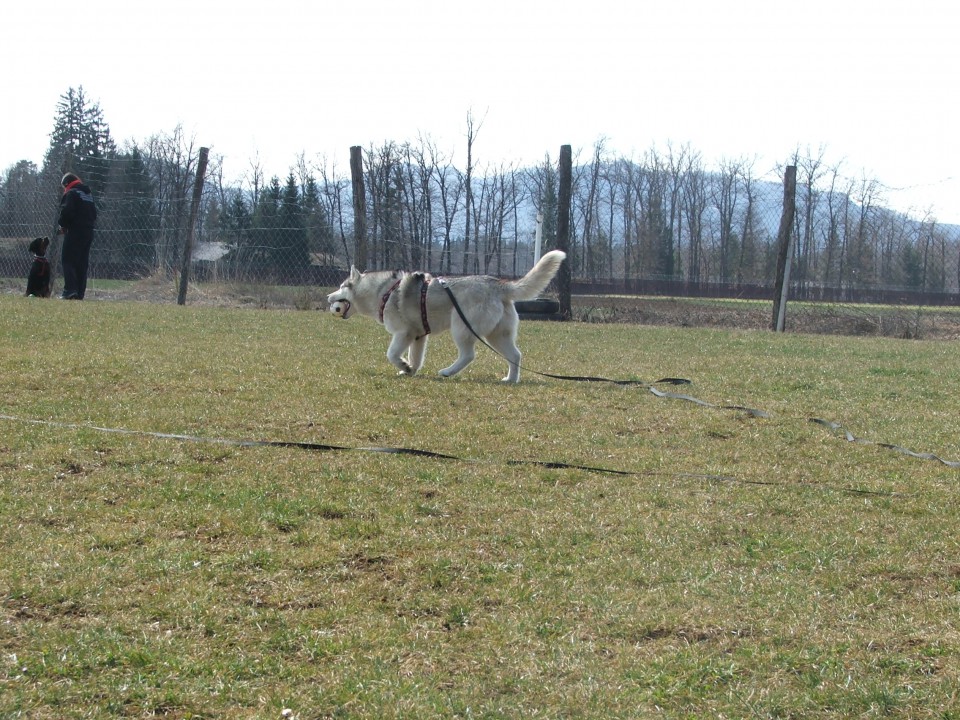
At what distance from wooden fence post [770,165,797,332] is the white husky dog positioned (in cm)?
1098

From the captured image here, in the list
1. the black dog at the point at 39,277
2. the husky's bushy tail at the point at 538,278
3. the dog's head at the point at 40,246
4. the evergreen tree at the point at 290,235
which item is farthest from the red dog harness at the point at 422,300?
the dog's head at the point at 40,246

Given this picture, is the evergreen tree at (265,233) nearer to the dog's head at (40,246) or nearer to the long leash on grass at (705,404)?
the dog's head at (40,246)

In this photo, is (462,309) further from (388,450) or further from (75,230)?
(75,230)

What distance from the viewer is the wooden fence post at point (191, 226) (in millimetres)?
18984

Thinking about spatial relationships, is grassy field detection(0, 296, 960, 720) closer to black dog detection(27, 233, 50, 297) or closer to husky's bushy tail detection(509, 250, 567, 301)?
husky's bushy tail detection(509, 250, 567, 301)

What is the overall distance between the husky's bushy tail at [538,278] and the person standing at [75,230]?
11249 mm

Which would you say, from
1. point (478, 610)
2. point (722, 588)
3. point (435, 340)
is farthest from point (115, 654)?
point (435, 340)

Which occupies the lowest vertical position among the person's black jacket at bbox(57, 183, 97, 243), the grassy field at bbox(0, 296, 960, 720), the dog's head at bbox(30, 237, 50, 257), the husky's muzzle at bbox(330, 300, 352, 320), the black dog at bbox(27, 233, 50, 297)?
the grassy field at bbox(0, 296, 960, 720)

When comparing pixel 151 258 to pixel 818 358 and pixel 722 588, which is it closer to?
pixel 818 358

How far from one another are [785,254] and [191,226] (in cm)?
1261

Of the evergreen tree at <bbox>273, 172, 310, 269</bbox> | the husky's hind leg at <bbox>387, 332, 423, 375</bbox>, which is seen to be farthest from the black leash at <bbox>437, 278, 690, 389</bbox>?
the evergreen tree at <bbox>273, 172, 310, 269</bbox>

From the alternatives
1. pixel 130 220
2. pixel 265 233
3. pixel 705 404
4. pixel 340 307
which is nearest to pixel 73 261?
pixel 130 220

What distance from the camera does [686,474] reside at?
532 centimetres

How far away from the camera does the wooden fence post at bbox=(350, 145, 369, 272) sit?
17891 millimetres
